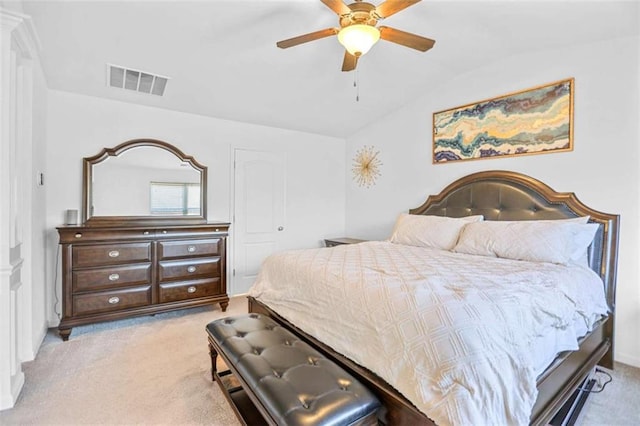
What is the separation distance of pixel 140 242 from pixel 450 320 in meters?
3.06

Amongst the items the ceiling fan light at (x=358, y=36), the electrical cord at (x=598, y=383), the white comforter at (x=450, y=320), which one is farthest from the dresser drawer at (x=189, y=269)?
the electrical cord at (x=598, y=383)

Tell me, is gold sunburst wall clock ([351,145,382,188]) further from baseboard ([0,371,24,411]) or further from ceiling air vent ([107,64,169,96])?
baseboard ([0,371,24,411])

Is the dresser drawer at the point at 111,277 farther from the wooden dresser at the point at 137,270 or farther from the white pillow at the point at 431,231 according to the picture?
the white pillow at the point at 431,231

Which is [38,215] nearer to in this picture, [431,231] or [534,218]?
[431,231]

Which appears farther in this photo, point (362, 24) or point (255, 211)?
point (255, 211)

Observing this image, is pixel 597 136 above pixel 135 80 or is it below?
below

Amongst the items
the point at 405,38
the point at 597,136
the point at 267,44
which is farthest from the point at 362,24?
the point at 597,136

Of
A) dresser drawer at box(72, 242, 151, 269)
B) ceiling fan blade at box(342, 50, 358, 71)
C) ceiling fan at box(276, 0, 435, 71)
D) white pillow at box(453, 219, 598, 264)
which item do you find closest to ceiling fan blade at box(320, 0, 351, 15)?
ceiling fan at box(276, 0, 435, 71)

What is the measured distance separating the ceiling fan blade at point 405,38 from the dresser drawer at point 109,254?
2.92 metres

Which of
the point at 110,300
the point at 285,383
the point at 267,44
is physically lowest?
the point at 110,300

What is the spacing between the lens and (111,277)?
10.2ft

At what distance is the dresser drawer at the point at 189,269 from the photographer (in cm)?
338

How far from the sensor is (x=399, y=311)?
149cm

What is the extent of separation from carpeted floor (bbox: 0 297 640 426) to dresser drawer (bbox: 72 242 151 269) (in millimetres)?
689
